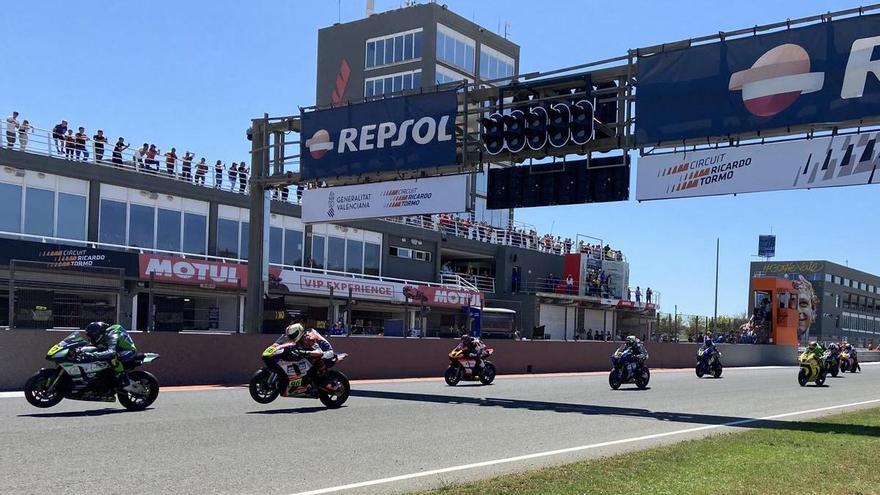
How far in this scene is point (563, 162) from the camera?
19656mm

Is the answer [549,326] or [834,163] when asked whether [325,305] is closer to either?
[834,163]

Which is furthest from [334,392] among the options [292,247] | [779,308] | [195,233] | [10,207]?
[779,308]

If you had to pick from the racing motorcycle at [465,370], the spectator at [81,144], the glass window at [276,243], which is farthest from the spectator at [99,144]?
the racing motorcycle at [465,370]

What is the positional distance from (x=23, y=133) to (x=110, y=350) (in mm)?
20458

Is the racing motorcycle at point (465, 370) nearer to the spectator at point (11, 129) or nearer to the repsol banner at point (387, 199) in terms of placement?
the repsol banner at point (387, 199)

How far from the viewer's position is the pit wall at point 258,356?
17.2 metres

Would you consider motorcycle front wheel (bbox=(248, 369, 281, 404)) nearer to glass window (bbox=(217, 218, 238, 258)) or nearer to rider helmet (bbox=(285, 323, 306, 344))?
rider helmet (bbox=(285, 323, 306, 344))

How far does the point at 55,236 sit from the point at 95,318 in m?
15.7

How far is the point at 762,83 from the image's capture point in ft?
55.1

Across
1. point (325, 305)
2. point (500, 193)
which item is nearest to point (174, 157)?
point (325, 305)

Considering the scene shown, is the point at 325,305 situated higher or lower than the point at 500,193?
lower

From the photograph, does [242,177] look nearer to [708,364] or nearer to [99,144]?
[99,144]

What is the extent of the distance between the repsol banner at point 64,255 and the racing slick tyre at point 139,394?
1589cm

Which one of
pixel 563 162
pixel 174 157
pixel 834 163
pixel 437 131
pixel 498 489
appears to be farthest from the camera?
pixel 174 157
